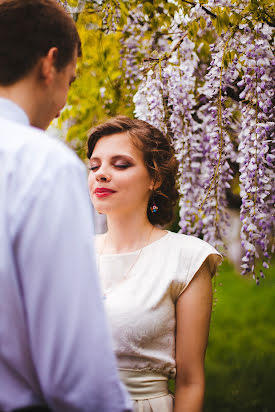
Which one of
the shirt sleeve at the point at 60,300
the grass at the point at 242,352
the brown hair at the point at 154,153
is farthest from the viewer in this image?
the grass at the point at 242,352

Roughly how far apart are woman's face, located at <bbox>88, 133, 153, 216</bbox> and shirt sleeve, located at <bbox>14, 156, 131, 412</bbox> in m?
0.94

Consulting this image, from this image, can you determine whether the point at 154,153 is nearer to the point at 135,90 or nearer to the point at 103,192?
the point at 103,192

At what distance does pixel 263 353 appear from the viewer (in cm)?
475

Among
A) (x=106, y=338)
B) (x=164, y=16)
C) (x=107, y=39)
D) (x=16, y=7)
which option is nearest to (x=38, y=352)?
(x=106, y=338)

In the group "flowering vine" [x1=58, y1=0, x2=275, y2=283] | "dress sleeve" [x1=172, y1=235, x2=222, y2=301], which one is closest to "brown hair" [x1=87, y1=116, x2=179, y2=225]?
"flowering vine" [x1=58, y1=0, x2=275, y2=283]

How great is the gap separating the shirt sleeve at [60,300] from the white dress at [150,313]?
742mm

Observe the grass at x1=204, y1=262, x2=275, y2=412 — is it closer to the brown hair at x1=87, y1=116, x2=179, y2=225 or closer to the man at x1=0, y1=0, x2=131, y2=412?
the brown hair at x1=87, y1=116, x2=179, y2=225

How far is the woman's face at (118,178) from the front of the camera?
1.81 m

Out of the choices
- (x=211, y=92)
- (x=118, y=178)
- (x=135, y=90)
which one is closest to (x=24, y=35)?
(x=118, y=178)

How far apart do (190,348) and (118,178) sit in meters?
0.72

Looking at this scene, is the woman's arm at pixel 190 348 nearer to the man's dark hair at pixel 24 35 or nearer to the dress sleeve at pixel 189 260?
the dress sleeve at pixel 189 260

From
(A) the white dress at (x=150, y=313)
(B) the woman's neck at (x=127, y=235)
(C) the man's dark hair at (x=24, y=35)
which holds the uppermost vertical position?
(C) the man's dark hair at (x=24, y=35)

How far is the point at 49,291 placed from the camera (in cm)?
85

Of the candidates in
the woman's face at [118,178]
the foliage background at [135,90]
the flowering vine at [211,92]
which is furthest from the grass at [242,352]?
the woman's face at [118,178]
